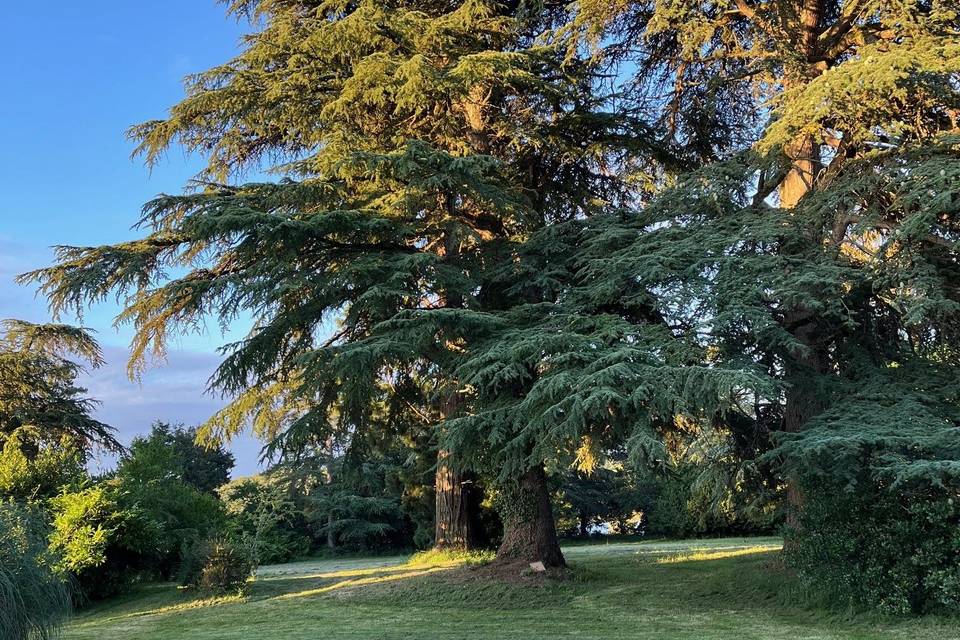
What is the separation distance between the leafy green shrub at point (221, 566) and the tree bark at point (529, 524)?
4451 millimetres

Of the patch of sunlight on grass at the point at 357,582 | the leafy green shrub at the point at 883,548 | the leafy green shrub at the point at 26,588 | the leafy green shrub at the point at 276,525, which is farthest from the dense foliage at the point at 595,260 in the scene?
the leafy green shrub at the point at 276,525

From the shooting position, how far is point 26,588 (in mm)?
5680

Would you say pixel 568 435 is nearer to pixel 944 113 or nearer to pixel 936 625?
pixel 936 625

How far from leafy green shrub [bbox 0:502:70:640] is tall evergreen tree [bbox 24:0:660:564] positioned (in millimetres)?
4229

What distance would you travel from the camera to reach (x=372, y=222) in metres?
11.1

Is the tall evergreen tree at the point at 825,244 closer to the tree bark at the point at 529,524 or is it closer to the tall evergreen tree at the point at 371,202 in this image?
the tall evergreen tree at the point at 371,202

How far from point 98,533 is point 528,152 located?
10.4 meters

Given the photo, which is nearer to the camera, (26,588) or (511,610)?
(26,588)

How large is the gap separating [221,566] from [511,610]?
5.33 meters

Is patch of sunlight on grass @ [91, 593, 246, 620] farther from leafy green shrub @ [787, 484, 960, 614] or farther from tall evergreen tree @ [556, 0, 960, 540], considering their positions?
leafy green shrub @ [787, 484, 960, 614]

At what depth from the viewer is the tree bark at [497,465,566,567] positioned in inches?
494

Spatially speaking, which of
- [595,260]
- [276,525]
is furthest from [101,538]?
[276,525]

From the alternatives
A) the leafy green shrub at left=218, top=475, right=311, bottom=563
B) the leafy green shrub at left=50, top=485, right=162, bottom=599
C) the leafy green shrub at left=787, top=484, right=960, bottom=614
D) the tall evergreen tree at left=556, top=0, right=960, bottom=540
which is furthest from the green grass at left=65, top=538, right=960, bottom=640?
the leafy green shrub at left=218, top=475, right=311, bottom=563

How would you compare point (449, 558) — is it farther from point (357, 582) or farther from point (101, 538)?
Answer: point (101, 538)
